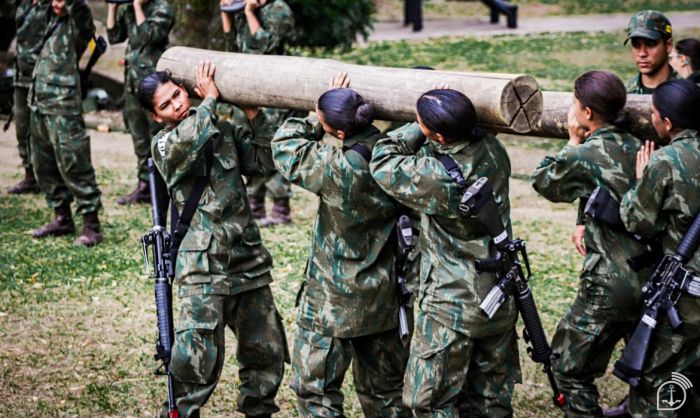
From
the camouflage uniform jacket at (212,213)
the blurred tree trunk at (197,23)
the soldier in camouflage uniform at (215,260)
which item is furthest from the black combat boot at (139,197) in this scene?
the camouflage uniform jacket at (212,213)

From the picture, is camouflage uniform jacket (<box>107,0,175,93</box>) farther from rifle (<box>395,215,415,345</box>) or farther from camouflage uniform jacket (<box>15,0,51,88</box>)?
rifle (<box>395,215,415,345</box>)

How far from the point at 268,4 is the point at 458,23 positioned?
20170mm

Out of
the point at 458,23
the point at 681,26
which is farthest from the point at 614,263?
the point at 458,23

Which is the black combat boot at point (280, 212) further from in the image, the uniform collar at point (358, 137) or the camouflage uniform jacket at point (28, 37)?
the uniform collar at point (358, 137)

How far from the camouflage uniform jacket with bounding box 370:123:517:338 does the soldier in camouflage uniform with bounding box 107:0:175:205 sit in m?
5.54

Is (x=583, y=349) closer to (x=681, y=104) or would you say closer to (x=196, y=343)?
(x=681, y=104)

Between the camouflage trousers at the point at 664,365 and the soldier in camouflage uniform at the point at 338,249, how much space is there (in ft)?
4.21

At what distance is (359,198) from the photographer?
17.1 ft

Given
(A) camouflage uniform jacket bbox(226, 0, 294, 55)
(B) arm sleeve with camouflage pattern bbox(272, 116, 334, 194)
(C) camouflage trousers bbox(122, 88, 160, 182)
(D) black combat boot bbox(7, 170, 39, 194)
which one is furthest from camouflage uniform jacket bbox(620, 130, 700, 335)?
(D) black combat boot bbox(7, 170, 39, 194)

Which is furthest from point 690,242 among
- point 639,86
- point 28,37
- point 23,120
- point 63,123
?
point 23,120

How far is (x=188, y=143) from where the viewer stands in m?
5.50

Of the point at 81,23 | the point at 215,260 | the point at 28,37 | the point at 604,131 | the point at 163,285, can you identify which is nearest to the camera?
the point at 604,131

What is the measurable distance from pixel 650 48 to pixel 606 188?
6.19 feet

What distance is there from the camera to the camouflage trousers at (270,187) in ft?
33.7
